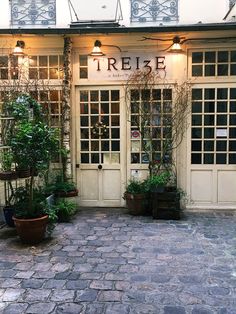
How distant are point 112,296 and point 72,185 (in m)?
4.02

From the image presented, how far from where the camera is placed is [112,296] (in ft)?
13.9

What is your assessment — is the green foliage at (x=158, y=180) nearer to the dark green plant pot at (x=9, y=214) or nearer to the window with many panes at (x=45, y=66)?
the dark green plant pot at (x=9, y=214)

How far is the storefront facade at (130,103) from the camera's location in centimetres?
809

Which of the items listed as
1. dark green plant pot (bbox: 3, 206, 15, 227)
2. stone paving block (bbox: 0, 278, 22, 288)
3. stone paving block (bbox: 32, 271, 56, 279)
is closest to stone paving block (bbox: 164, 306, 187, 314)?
stone paving block (bbox: 32, 271, 56, 279)

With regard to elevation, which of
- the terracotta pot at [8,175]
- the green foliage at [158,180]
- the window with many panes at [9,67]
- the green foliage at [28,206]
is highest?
the window with many panes at [9,67]

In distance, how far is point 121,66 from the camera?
830cm

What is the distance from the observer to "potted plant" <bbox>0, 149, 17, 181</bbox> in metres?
6.58

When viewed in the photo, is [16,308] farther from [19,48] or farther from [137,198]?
[19,48]

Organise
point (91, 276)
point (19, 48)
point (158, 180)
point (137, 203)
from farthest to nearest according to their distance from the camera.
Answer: point (19, 48) < point (137, 203) < point (158, 180) < point (91, 276)

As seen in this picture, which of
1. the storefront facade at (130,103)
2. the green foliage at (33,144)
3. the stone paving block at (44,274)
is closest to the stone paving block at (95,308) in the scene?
the stone paving block at (44,274)

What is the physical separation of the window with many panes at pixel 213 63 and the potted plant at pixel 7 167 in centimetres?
435

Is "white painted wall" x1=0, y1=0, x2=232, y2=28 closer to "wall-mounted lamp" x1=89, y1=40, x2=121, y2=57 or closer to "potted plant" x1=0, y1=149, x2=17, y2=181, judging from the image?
"wall-mounted lamp" x1=89, y1=40, x2=121, y2=57

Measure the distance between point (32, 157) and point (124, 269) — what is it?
7.43ft

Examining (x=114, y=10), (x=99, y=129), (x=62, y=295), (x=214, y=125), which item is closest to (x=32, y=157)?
(x=62, y=295)
